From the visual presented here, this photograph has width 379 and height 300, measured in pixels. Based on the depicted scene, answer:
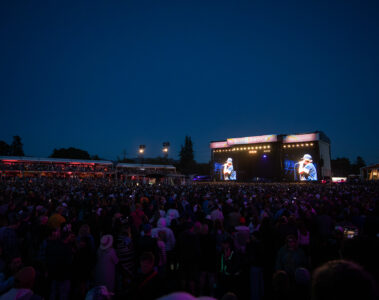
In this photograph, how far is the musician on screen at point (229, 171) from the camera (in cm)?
4696

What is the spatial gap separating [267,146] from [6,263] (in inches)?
1750

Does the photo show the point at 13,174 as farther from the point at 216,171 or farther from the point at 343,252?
the point at 343,252

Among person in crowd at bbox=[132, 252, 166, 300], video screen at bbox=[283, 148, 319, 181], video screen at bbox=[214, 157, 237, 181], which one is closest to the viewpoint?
person in crowd at bbox=[132, 252, 166, 300]

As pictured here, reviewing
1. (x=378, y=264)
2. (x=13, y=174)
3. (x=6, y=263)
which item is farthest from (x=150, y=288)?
(x=13, y=174)

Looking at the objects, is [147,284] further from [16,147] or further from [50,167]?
[16,147]

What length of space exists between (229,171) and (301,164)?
13.6 meters

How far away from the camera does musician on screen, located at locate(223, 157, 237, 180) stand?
4696cm

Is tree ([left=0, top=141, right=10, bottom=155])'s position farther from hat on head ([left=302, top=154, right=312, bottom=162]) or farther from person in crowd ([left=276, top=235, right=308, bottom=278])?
person in crowd ([left=276, top=235, right=308, bottom=278])

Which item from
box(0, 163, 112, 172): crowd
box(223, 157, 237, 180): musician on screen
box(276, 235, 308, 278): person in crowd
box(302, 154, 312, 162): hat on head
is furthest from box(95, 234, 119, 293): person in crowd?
box(0, 163, 112, 172): crowd

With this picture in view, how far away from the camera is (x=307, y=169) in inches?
1533

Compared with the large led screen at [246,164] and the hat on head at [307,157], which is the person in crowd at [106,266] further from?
the large led screen at [246,164]

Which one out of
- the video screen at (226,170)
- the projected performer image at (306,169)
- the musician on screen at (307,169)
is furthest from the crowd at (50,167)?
the musician on screen at (307,169)

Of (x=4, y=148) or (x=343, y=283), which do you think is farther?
(x=4, y=148)

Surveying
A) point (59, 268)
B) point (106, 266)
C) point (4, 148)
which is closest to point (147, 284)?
point (106, 266)
